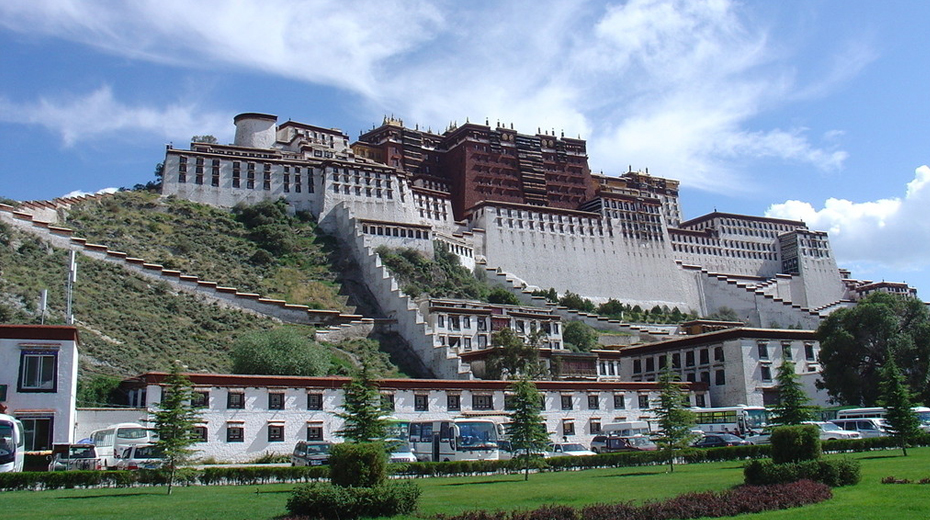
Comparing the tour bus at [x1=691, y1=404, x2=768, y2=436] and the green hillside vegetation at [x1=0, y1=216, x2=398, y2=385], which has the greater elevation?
the green hillside vegetation at [x1=0, y1=216, x2=398, y2=385]

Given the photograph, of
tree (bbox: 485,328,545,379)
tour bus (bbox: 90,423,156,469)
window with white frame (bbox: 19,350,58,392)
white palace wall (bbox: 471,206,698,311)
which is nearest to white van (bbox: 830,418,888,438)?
tree (bbox: 485,328,545,379)

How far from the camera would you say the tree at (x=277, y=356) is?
162ft

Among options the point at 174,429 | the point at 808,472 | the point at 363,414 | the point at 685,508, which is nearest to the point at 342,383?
the point at 363,414

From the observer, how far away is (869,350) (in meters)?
53.5

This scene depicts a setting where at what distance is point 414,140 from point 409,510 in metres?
106

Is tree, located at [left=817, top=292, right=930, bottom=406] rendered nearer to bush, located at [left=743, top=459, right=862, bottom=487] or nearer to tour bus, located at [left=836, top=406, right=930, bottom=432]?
tour bus, located at [left=836, top=406, right=930, bottom=432]

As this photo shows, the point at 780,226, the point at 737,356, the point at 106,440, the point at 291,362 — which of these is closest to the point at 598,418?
the point at 737,356

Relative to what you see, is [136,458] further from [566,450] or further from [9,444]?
[566,450]

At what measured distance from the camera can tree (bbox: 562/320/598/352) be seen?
78125 millimetres

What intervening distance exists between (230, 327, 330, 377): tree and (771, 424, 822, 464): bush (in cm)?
3218

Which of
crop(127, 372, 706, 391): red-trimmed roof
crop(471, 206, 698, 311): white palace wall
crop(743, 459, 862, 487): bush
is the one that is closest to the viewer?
crop(743, 459, 862, 487): bush

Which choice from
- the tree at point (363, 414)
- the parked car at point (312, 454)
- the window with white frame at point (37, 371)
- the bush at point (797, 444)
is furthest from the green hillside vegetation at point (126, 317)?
the bush at point (797, 444)

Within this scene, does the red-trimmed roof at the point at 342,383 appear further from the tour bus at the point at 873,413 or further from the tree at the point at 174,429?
the tour bus at the point at 873,413

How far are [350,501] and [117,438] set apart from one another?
2075 cm
